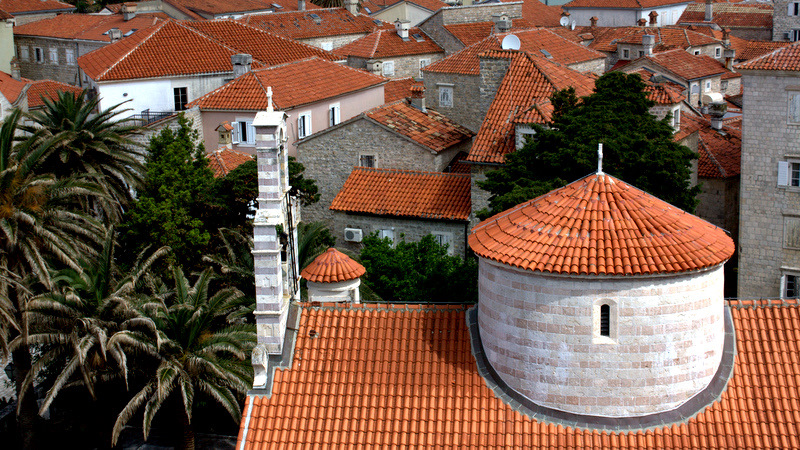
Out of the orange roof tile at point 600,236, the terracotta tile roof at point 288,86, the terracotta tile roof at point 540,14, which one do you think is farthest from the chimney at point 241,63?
the terracotta tile roof at point 540,14

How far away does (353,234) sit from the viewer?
39.4 m

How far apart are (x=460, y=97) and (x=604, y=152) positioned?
683 inches

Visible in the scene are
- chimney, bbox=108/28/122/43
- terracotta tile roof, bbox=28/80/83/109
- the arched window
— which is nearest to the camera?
the arched window

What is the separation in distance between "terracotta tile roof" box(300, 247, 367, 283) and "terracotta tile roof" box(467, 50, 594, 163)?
58.5 ft

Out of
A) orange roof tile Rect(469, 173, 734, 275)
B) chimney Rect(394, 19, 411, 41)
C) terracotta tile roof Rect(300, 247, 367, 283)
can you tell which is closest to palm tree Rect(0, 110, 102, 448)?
terracotta tile roof Rect(300, 247, 367, 283)

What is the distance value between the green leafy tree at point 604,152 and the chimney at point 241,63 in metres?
20.6

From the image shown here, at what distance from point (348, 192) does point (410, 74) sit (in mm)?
31149

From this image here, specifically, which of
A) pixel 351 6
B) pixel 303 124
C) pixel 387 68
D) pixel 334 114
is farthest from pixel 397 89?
pixel 351 6

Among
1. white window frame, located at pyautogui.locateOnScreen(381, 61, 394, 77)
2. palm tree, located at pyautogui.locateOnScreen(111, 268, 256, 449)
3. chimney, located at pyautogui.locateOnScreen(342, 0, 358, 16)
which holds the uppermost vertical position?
chimney, located at pyautogui.locateOnScreen(342, 0, 358, 16)

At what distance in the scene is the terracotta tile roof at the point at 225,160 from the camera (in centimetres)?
4044

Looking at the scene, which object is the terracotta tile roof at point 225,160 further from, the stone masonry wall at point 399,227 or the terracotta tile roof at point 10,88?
the terracotta tile roof at point 10,88

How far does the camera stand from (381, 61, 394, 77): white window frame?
224 ft

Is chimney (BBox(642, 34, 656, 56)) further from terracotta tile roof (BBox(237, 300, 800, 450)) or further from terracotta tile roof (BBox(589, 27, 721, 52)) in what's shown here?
terracotta tile roof (BBox(237, 300, 800, 450))

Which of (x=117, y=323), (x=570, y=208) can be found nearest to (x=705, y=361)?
(x=570, y=208)
